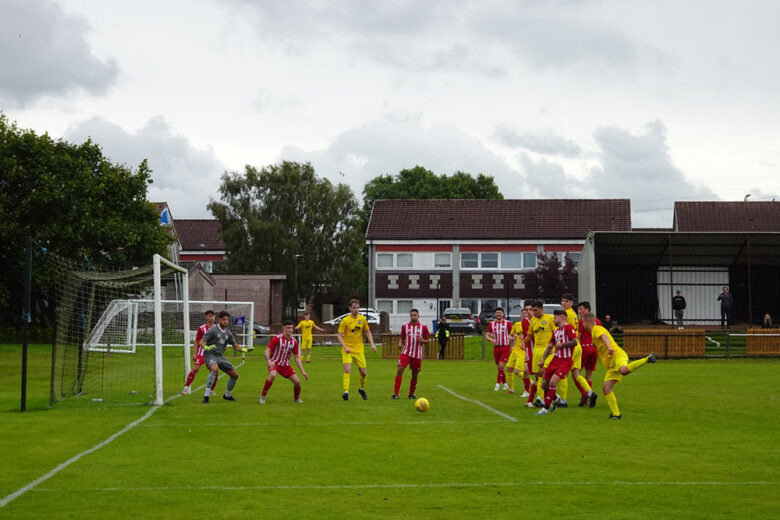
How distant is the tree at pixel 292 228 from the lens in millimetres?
78750

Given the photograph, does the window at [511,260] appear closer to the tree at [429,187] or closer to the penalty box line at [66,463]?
the tree at [429,187]

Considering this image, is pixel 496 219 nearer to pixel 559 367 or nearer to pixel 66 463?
pixel 559 367

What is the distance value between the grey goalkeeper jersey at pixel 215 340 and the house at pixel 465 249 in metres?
58.9

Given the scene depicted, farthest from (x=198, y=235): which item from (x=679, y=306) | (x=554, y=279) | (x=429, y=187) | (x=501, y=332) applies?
(x=501, y=332)

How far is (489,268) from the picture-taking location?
265 ft

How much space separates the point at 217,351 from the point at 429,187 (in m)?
85.1

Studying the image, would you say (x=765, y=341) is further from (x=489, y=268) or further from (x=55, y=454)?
(x=489, y=268)

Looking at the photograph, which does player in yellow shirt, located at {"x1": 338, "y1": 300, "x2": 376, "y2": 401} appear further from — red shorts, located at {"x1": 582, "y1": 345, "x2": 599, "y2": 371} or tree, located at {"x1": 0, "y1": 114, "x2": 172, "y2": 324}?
tree, located at {"x1": 0, "y1": 114, "x2": 172, "y2": 324}

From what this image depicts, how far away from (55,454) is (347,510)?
5.32 meters

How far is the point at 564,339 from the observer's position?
54.7 ft

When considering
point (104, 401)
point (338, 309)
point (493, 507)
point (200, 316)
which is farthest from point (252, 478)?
point (338, 309)

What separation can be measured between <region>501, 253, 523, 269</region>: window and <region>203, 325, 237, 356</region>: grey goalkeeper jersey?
205 ft

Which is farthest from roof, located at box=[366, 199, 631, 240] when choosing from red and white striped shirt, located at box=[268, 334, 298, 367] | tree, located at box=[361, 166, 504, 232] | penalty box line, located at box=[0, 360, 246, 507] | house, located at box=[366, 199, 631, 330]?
penalty box line, located at box=[0, 360, 246, 507]

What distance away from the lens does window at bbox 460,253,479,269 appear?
80.9 metres
